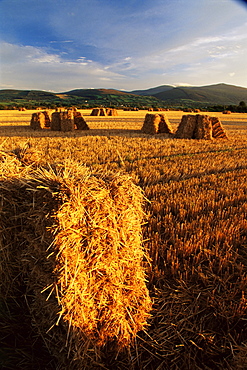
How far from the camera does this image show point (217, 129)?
14766mm

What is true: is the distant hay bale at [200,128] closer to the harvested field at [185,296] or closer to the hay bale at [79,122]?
the hay bale at [79,122]

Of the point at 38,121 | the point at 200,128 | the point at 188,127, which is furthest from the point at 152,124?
the point at 38,121

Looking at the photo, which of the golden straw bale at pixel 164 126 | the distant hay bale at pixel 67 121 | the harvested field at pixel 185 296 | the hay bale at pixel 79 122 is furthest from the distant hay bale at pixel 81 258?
the hay bale at pixel 79 122

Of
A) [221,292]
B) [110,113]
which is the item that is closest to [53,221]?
[221,292]

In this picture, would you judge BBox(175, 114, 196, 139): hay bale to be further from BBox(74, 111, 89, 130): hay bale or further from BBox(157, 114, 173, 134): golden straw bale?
BBox(74, 111, 89, 130): hay bale

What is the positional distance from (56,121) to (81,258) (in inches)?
675

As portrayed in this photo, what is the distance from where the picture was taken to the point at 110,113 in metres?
39.7

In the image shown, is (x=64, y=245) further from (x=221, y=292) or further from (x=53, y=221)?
(x=221, y=292)

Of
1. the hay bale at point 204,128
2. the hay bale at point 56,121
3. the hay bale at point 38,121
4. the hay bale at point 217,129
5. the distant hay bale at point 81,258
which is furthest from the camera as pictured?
the hay bale at point 38,121

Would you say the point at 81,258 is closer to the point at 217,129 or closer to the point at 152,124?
the point at 217,129

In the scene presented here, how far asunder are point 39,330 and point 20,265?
71 centimetres

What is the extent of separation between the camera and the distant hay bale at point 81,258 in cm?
199

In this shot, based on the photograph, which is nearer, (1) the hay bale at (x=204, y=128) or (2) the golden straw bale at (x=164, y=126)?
(1) the hay bale at (x=204, y=128)

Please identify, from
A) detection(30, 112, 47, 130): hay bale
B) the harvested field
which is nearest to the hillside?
detection(30, 112, 47, 130): hay bale
